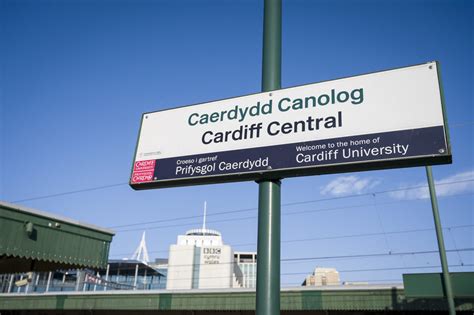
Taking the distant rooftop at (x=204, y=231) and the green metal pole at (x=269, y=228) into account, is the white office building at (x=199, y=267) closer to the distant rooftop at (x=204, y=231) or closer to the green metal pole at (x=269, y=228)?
the distant rooftop at (x=204, y=231)

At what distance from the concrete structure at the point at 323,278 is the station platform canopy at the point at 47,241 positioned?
7565 centimetres

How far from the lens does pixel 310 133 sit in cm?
368

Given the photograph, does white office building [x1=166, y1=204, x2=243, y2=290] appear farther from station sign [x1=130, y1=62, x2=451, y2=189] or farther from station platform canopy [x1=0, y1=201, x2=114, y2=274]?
station sign [x1=130, y1=62, x2=451, y2=189]

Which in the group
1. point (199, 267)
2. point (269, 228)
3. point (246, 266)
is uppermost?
point (246, 266)

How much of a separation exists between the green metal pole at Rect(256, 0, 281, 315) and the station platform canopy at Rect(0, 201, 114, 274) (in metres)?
5.25

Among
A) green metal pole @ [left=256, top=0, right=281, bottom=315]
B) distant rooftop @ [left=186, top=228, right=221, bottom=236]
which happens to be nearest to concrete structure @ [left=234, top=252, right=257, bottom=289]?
distant rooftop @ [left=186, top=228, right=221, bottom=236]

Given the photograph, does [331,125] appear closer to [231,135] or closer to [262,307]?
[231,135]

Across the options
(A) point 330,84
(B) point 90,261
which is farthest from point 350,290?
(A) point 330,84

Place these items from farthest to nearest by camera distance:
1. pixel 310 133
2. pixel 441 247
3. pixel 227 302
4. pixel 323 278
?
pixel 323 278
pixel 227 302
pixel 441 247
pixel 310 133

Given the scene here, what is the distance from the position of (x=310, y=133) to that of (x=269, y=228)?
3.20ft

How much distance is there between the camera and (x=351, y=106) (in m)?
3.71

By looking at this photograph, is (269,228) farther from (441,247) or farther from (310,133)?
(441,247)

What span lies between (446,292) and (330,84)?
8.28 m

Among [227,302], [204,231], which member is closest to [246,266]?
[204,231]
